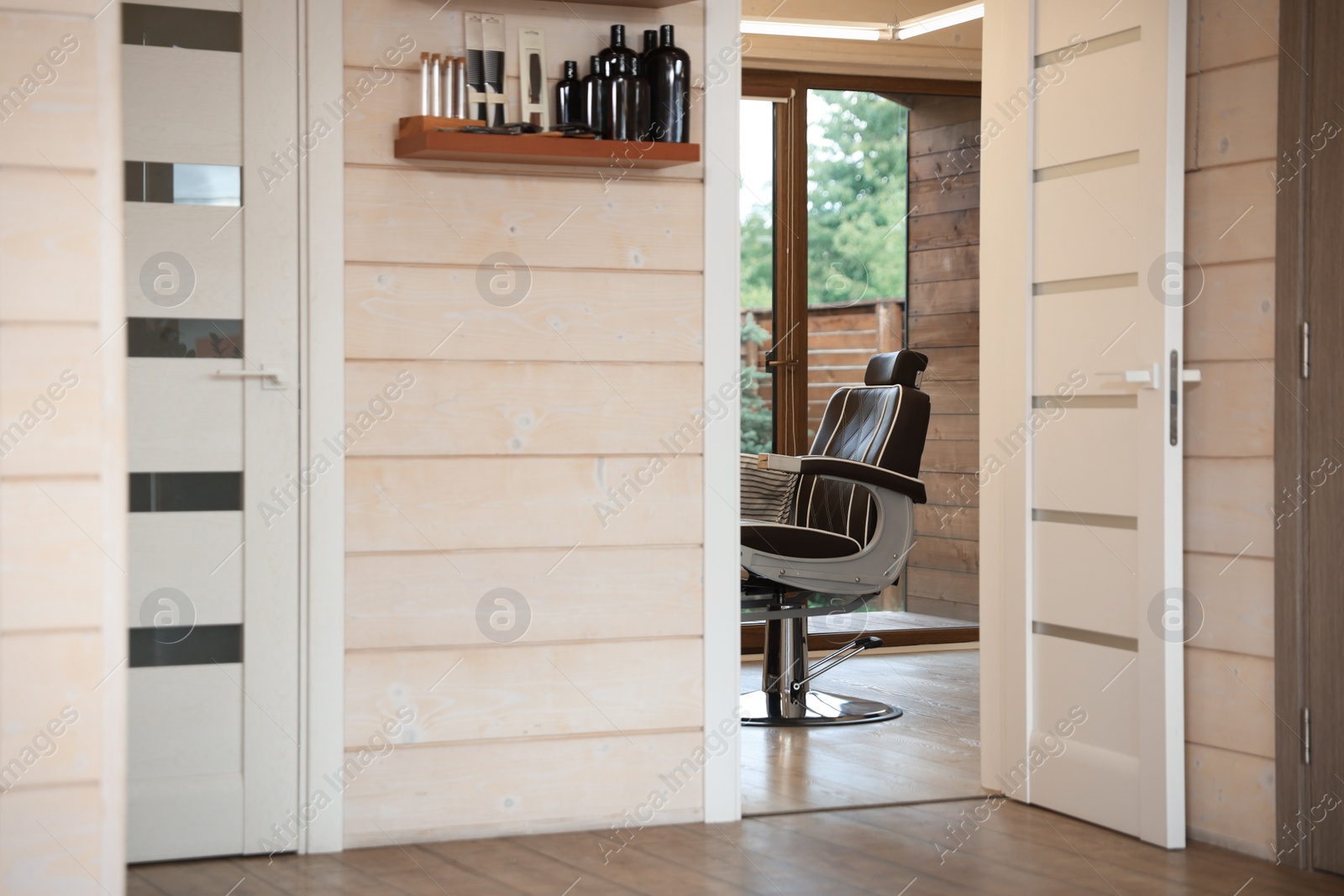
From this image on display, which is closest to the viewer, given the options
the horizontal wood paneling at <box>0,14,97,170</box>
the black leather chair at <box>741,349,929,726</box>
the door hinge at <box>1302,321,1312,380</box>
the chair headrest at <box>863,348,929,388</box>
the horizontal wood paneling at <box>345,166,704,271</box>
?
the horizontal wood paneling at <box>0,14,97,170</box>

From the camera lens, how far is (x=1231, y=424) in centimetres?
268

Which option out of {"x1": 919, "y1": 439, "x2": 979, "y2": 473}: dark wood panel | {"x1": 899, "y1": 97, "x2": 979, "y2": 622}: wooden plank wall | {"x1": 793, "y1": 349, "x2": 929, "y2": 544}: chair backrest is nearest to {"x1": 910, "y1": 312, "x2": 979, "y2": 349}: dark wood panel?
{"x1": 899, "y1": 97, "x2": 979, "y2": 622}: wooden plank wall

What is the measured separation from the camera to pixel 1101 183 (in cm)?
281

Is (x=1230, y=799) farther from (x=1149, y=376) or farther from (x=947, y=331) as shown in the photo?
(x=947, y=331)

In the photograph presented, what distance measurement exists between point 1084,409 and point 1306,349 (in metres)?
0.47

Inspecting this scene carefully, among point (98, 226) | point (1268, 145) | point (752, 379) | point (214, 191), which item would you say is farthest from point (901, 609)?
point (98, 226)

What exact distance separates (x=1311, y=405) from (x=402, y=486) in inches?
71.1

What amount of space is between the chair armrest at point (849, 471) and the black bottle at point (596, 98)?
113cm

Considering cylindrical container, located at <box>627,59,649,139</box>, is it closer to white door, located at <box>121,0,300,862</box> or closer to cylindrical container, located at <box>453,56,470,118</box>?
cylindrical container, located at <box>453,56,470,118</box>

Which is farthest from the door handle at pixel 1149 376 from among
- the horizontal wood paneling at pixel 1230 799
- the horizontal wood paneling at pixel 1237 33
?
the horizontal wood paneling at pixel 1230 799

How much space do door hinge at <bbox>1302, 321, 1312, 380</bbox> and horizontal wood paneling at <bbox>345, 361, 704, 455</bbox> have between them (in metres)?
1.16

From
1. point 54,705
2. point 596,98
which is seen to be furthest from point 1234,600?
point 54,705

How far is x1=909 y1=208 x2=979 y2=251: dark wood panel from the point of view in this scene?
5191 mm

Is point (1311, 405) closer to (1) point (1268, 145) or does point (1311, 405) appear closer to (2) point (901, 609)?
(1) point (1268, 145)
